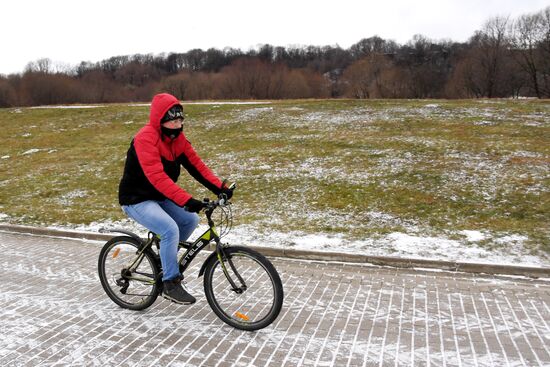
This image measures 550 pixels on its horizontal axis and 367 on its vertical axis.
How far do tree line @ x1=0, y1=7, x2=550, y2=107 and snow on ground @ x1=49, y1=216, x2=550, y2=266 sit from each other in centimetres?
5112

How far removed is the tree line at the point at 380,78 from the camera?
51875 millimetres

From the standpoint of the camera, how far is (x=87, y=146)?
17.8m

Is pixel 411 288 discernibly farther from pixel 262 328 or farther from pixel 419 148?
pixel 419 148

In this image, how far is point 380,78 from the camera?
192 feet

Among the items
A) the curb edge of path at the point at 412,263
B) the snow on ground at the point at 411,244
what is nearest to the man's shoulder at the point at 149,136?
the curb edge of path at the point at 412,263

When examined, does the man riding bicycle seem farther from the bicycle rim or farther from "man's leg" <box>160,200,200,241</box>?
the bicycle rim

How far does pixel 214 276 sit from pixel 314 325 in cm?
111

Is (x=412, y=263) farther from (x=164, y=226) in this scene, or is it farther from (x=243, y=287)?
(x=164, y=226)

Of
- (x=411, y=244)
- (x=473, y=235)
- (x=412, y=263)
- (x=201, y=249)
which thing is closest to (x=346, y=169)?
(x=473, y=235)

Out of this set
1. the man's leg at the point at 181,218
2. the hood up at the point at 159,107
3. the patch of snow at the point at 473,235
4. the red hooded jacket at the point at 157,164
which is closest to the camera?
the red hooded jacket at the point at 157,164

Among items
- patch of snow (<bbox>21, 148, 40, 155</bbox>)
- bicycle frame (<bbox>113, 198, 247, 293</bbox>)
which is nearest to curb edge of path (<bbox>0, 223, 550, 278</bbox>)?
bicycle frame (<bbox>113, 198, 247, 293</bbox>)

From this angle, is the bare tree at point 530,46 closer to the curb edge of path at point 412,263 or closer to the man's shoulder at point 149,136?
the curb edge of path at point 412,263

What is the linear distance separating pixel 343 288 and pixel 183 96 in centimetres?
6973

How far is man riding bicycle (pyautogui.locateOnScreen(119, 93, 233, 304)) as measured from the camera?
4.13 m
